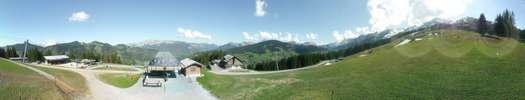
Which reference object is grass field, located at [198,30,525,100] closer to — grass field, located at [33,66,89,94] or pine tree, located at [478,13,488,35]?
grass field, located at [33,66,89,94]

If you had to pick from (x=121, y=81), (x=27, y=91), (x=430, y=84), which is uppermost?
(x=27, y=91)

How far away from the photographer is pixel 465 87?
26781mm

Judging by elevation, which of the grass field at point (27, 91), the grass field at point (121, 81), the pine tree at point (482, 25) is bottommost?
the grass field at point (121, 81)

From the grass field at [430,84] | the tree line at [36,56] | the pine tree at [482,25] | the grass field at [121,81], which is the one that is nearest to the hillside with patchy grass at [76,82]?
the grass field at [121,81]

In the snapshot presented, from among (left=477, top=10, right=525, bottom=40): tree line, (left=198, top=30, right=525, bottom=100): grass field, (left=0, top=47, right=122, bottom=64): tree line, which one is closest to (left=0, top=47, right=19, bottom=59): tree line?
(left=0, top=47, right=122, bottom=64): tree line

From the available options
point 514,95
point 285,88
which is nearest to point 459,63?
point 514,95

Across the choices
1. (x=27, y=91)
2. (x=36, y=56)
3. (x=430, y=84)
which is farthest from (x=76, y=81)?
(x=36, y=56)

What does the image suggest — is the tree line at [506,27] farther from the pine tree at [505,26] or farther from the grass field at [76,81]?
the grass field at [76,81]

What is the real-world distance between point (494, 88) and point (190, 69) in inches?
1928

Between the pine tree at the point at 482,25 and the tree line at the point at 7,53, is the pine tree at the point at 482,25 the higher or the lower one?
the higher one

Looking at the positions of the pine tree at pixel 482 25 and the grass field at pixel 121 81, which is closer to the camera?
the grass field at pixel 121 81

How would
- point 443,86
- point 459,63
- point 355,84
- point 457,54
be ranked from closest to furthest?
1. point 443,86
2. point 355,84
3. point 459,63
4. point 457,54

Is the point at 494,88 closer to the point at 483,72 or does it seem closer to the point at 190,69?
the point at 483,72

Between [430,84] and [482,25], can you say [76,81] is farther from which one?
[482,25]
